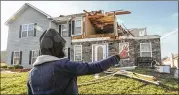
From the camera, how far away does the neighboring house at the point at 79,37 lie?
1722cm

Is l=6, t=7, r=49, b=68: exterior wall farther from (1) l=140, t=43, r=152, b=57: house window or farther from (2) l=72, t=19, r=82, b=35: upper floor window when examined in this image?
(1) l=140, t=43, r=152, b=57: house window

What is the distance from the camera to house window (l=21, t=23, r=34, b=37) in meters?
21.0

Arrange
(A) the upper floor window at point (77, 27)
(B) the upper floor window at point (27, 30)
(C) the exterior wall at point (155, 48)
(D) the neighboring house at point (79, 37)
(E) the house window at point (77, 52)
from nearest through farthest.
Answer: (C) the exterior wall at point (155, 48)
(D) the neighboring house at point (79, 37)
(E) the house window at point (77, 52)
(A) the upper floor window at point (77, 27)
(B) the upper floor window at point (27, 30)

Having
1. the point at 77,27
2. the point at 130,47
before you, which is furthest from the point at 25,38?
the point at 130,47

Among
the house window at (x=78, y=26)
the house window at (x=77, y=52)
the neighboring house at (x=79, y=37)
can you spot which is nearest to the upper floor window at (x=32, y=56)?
the neighboring house at (x=79, y=37)

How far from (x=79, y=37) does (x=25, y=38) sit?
17.8ft

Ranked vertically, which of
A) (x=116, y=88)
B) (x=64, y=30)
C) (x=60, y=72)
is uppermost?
(x=64, y=30)

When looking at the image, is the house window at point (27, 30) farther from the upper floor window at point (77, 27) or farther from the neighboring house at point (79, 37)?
the upper floor window at point (77, 27)

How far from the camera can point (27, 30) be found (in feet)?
69.7

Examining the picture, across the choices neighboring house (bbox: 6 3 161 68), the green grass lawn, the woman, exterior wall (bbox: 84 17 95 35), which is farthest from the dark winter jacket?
exterior wall (bbox: 84 17 95 35)

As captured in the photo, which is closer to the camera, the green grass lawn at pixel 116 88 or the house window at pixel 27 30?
the green grass lawn at pixel 116 88

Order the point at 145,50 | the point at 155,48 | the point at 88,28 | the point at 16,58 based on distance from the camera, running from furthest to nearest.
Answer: the point at 16,58 < the point at 88,28 < the point at 145,50 < the point at 155,48

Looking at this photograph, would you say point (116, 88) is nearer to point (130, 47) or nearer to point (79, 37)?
point (130, 47)

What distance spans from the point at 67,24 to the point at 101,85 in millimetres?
10087
